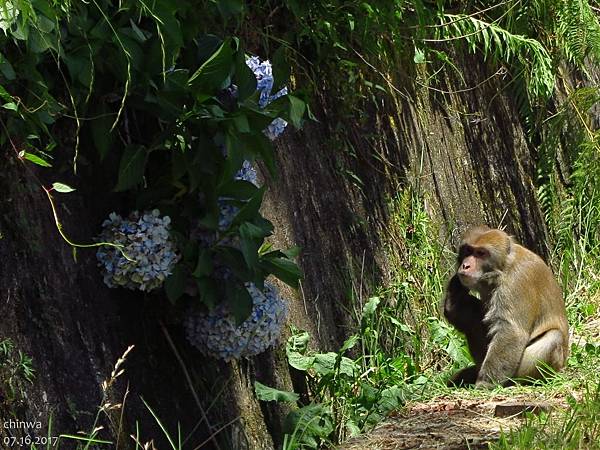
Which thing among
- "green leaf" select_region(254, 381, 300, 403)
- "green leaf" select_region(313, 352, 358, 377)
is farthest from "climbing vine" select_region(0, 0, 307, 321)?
"green leaf" select_region(313, 352, 358, 377)

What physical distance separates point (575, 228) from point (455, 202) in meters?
1.82

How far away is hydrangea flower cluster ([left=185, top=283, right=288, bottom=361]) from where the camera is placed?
5152mm

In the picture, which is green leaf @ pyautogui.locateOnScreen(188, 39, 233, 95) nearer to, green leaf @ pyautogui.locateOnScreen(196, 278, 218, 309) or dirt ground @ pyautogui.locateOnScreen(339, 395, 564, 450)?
green leaf @ pyautogui.locateOnScreen(196, 278, 218, 309)

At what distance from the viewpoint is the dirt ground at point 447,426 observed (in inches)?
229

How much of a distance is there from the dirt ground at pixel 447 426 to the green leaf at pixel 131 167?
6.44 ft

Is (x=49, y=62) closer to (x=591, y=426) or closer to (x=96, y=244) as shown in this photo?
(x=96, y=244)

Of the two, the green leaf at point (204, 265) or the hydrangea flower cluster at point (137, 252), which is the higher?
the hydrangea flower cluster at point (137, 252)

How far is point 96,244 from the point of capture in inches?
178

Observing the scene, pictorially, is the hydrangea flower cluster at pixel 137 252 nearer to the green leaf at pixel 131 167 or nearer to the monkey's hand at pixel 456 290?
the green leaf at pixel 131 167

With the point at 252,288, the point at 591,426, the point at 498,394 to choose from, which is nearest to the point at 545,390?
the point at 498,394

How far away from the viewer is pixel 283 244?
260 inches

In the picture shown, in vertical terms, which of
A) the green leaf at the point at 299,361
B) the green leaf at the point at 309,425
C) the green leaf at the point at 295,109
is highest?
the green leaf at the point at 295,109

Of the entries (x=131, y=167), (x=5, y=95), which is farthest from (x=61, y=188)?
(x=5, y=95)

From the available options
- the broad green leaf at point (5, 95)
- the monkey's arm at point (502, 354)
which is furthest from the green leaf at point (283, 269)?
the monkey's arm at point (502, 354)
